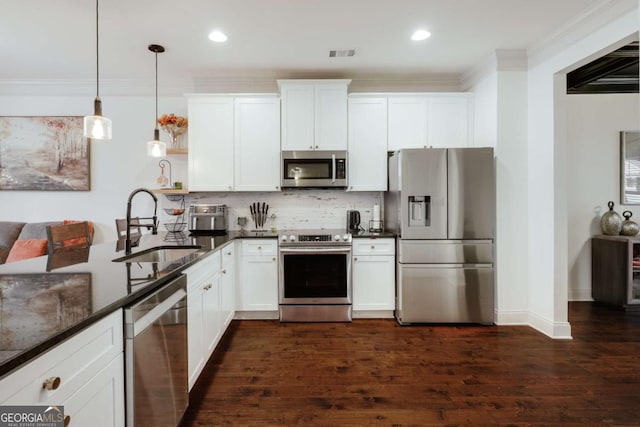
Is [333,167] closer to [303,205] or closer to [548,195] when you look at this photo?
[303,205]

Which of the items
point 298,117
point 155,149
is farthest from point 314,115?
point 155,149

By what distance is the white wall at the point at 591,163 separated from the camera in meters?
3.92

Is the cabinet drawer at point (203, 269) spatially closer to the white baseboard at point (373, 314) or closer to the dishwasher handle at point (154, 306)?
the dishwasher handle at point (154, 306)

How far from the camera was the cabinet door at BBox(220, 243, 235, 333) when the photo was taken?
9.15ft

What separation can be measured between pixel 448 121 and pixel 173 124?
325 cm

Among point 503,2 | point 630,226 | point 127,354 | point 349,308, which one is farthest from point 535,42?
point 127,354

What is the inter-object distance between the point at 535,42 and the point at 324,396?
3652mm

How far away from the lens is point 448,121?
3.67 metres

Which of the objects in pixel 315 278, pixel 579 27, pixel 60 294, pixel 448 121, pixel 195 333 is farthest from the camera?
pixel 448 121

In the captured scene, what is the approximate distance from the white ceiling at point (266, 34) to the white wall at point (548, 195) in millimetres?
353

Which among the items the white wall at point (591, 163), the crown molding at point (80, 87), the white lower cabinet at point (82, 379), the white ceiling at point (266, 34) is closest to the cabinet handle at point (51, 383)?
the white lower cabinet at point (82, 379)

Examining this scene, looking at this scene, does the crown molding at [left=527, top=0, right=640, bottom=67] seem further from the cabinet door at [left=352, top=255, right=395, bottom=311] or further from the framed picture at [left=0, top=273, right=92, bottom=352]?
the framed picture at [left=0, top=273, right=92, bottom=352]

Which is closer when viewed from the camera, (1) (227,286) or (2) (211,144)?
(1) (227,286)

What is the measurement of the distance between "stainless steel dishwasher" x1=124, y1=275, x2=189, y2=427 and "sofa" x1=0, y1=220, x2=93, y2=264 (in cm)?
295
